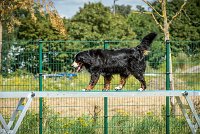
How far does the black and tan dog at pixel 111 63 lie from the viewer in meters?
8.81

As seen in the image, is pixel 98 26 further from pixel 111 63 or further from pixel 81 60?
pixel 81 60

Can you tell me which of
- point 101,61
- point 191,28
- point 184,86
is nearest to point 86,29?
point 191,28

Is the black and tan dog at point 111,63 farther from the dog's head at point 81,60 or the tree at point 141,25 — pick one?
the tree at point 141,25

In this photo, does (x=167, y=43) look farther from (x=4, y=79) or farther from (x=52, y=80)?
(x=4, y=79)

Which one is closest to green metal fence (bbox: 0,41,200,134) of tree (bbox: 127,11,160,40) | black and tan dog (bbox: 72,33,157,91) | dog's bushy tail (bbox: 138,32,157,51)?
dog's bushy tail (bbox: 138,32,157,51)

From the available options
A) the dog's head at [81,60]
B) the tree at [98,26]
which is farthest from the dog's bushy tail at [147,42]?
the tree at [98,26]

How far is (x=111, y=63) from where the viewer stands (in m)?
9.05

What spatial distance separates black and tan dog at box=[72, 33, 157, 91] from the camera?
881cm

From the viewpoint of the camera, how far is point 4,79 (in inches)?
436

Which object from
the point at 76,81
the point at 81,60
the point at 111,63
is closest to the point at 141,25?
the point at 76,81

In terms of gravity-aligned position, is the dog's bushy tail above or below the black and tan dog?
above

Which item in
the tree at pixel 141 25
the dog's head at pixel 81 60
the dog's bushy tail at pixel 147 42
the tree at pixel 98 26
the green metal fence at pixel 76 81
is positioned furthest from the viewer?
the tree at pixel 141 25

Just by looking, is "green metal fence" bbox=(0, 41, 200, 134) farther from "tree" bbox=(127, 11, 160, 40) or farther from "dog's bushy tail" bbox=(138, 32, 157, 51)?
"tree" bbox=(127, 11, 160, 40)

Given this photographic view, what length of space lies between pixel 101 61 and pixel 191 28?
118 ft
